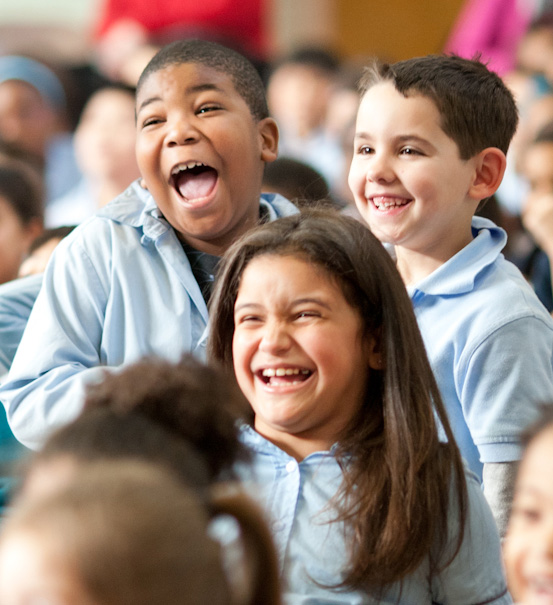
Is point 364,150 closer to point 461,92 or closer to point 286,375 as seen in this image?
point 461,92

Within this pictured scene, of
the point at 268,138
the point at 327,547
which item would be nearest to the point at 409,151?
the point at 268,138

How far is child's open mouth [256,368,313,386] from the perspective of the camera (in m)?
1.35

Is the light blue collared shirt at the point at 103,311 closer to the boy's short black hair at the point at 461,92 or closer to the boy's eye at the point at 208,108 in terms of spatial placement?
the boy's eye at the point at 208,108

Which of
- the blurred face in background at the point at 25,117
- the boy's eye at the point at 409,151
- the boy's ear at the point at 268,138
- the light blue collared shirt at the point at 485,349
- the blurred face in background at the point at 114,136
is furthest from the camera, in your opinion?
the blurred face in background at the point at 25,117

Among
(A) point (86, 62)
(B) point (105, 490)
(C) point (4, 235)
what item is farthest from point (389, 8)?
(B) point (105, 490)

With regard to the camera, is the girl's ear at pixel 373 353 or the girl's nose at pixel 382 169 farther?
the girl's nose at pixel 382 169

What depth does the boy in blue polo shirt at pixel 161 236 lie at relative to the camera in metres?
1.60

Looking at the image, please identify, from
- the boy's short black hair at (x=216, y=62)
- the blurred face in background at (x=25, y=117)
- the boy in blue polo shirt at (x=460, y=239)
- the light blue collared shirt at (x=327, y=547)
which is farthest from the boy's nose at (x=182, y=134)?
the blurred face in background at (x=25, y=117)

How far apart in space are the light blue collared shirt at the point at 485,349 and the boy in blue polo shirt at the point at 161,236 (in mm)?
365

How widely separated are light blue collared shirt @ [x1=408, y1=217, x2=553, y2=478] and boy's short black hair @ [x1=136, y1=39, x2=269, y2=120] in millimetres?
465

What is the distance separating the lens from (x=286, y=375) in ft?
4.46

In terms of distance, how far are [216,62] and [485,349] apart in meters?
0.68

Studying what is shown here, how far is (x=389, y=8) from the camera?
23.2 ft

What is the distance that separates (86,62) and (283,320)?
4831 millimetres
